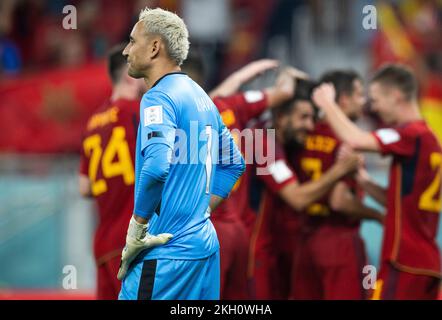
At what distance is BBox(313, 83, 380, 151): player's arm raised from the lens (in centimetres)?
631

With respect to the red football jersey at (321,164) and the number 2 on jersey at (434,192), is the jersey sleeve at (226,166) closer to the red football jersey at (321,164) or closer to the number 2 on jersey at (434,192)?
the number 2 on jersey at (434,192)

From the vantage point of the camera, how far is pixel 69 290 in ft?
30.1

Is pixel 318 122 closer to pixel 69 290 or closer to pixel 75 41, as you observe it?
pixel 69 290

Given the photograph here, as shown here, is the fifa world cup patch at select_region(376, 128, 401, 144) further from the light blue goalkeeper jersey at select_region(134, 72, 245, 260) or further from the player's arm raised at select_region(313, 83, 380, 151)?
the light blue goalkeeper jersey at select_region(134, 72, 245, 260)

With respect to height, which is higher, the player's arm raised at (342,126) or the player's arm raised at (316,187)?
the player's arm raised at (342,126)

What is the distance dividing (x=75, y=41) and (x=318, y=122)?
5.99 metres

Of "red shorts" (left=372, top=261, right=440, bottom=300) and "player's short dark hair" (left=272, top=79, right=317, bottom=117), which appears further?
"player's short dark hair" (left=272, top=79, right=317, bottom=117)

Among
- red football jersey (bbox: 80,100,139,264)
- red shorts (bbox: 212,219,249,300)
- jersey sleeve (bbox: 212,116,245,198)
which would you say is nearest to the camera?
jersey sleeve (bbox: 212,116,245,198)

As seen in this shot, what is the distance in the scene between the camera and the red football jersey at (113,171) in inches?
247

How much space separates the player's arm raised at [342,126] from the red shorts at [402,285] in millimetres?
768

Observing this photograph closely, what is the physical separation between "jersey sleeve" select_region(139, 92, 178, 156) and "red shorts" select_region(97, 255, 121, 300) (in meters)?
2.08

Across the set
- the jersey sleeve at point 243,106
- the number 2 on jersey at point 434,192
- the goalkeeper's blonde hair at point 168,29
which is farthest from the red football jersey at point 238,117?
the goalkeeper's blonde hair at point 168,29

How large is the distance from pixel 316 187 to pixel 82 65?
5761 millimetres

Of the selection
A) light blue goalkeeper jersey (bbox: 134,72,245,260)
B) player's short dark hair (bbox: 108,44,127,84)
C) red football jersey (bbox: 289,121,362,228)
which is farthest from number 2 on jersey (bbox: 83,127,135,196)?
light blue goalkeeper jersey (bbox: 134,72,245,260)
